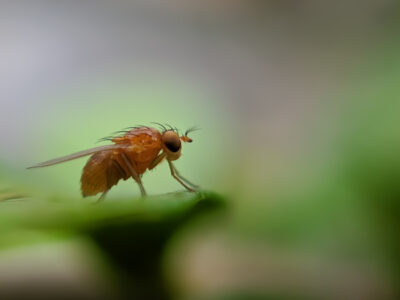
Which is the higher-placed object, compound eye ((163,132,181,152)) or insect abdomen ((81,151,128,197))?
compound eye ((163,132,181,152))

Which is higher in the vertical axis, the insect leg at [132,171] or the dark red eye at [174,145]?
the dark red eye at [174,145]

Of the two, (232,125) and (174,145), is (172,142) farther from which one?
(232,125)

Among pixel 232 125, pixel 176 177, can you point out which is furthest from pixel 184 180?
pixel 232 125

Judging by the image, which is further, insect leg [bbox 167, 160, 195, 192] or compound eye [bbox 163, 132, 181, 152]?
compound eye [bbox 163, 132, 181, 152]

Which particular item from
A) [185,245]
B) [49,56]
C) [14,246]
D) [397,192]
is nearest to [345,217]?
A: [397,192]

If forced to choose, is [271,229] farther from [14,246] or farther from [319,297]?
[14,246]

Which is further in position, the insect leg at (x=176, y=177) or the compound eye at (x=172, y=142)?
the compound eye at (x=172, y=142)
